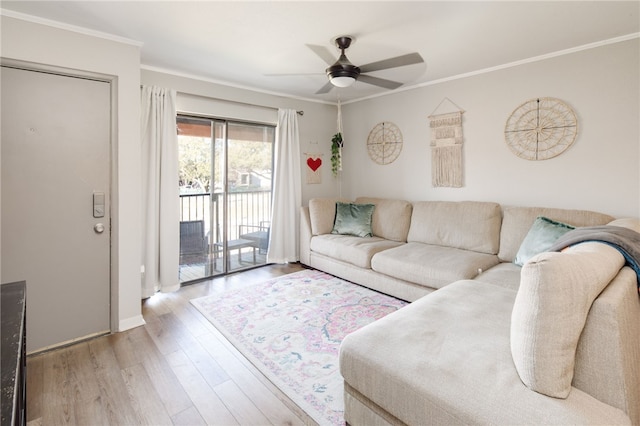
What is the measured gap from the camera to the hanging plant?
4.96 metres

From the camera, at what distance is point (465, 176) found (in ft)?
12.6

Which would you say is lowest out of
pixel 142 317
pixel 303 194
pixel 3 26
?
pixel 142 317

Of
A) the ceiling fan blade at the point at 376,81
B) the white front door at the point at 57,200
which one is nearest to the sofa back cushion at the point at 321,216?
the ceiling fan blade at the point at 376,81

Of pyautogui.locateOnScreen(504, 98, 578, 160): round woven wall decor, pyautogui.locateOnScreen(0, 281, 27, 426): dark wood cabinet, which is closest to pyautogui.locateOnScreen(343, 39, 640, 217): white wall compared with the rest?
pyautogui.locateOnScreen(504, 98, 578, 160): round woven wall decor

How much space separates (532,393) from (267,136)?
13.4ft

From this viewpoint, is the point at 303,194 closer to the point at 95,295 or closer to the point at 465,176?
the point at 465,176

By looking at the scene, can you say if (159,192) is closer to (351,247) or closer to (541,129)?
(351,247)

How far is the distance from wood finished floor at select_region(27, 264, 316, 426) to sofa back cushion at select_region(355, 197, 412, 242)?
2416mm

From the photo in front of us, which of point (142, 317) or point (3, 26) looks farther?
point (142, 317)

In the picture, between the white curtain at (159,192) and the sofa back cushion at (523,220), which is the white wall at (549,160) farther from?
the white curtain at (159,192)

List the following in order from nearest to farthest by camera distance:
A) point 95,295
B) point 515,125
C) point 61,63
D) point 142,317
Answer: point 61,63, point 95,295, point 142,317, point 515,125

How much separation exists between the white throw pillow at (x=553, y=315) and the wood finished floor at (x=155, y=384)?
1159mm

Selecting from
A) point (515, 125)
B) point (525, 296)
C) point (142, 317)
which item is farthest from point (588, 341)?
point (142, 317)

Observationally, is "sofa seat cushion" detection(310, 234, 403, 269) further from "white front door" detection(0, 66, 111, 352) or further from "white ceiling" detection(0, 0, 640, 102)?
"white front door" detection(0, 66, 111, 352)
